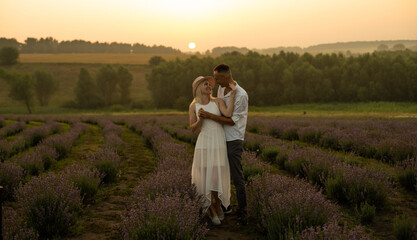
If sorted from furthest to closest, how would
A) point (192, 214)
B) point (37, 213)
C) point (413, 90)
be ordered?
1. point (413, 90)
2. point (37, 213)
3. point (192, 214)

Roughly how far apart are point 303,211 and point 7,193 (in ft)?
16.2

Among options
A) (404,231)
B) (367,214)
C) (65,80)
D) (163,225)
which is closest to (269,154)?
(367,214)

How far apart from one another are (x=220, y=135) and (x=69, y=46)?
179 m

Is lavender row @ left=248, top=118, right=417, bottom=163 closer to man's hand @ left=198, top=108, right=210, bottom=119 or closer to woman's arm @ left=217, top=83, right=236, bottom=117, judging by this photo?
woman's arm @ left=217, top=83, right=236, bottom=117

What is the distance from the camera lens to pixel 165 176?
4617mm

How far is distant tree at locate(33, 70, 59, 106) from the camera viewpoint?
66.1 meters

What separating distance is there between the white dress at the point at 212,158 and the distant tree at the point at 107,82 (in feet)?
219

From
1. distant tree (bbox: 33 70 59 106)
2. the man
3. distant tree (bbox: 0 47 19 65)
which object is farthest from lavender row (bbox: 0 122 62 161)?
distant tree (bbox: 0 47 19 65)

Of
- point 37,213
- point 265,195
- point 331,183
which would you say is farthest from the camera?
point 331,183

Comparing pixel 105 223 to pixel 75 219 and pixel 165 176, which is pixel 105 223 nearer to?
pixel 75 219

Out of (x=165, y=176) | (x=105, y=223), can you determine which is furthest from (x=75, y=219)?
(x=165, y=176)

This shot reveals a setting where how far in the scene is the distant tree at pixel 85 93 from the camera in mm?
64375

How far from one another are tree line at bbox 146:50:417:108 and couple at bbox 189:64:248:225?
50.1 m

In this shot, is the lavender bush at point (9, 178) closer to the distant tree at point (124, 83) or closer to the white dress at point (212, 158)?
the white dress at point (212, 158)
